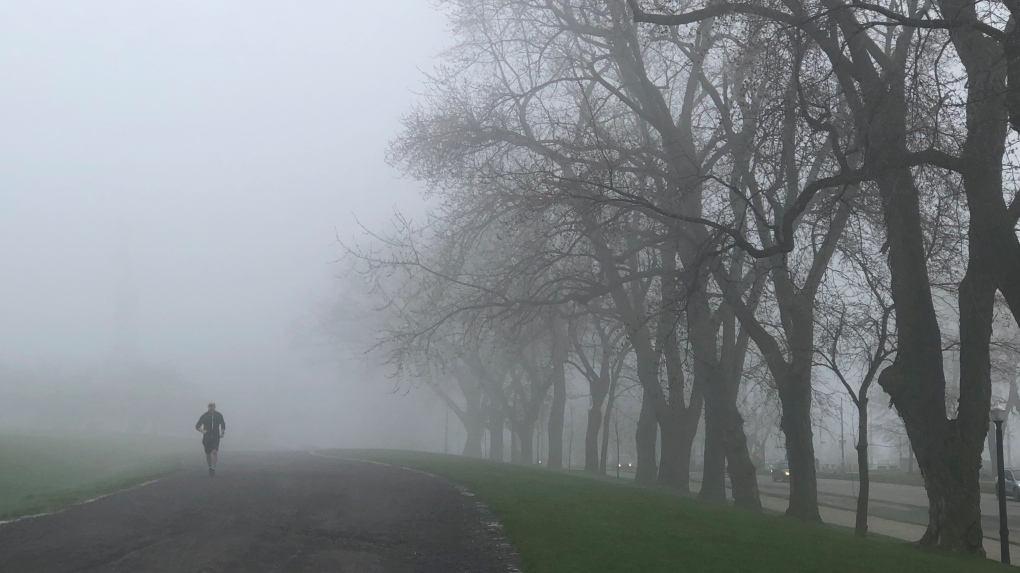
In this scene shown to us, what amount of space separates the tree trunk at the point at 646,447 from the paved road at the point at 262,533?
13240 millimetres

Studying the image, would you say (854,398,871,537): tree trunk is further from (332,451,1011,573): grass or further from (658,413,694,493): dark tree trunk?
(658,413,694,493): dark tree trunk

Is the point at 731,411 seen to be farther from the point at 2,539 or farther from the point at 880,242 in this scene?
the point at 2,539

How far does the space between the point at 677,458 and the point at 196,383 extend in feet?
358

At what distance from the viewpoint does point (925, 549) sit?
A: 1503cm

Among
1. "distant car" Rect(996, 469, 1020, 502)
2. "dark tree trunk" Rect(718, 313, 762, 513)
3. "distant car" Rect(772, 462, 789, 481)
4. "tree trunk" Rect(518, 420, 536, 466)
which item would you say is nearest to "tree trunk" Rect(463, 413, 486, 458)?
"tree trunk" Rect(518, 420, 536, 466)

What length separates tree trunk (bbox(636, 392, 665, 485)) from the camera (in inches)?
1246

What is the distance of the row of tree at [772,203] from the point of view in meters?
14.0

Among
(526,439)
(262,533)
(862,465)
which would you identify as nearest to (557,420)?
(526,439)

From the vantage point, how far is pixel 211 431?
25.5 meters

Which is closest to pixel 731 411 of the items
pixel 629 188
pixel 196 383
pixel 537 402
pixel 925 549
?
pixel 629 188

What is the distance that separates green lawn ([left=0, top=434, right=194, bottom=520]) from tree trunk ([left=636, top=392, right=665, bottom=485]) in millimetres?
15255

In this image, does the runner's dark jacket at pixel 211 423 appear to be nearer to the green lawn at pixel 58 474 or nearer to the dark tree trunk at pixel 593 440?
the green lawn at pixel 58 474

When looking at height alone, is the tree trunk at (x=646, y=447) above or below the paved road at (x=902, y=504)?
above

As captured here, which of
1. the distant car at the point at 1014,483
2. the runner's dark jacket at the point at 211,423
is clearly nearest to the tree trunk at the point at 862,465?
the runner's dark jacket at the point at 211,423
